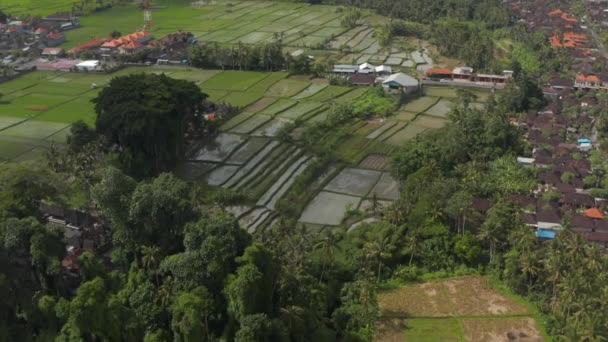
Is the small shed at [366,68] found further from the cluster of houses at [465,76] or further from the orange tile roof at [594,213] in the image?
the orange tile roof at [594,213]

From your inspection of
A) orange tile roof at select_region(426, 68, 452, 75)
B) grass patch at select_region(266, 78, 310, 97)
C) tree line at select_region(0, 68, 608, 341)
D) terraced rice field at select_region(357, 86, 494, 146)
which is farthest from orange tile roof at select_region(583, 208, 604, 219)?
grass patch at select_region(266, 78, 310, 97)

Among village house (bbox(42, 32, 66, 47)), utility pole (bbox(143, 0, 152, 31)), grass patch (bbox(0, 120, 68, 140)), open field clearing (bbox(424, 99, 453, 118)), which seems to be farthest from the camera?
utility pole (bbox(143, 0, 152, 31))

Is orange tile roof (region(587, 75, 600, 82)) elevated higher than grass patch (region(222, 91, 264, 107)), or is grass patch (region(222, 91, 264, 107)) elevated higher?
orange tile roof (region(587, 75, 600, 82))

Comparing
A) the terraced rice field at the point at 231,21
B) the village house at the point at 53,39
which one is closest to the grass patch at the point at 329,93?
the terraced rice field at the point at 231,21

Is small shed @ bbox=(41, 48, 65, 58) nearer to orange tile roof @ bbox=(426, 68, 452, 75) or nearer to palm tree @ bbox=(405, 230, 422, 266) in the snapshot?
orange tile roof @ bbox=(426, 68, 452, 75)

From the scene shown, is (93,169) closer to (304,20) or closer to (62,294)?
(62,294)

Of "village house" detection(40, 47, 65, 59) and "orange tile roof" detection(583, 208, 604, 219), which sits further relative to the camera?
"village house" detection(40, 47, 65, 59)
